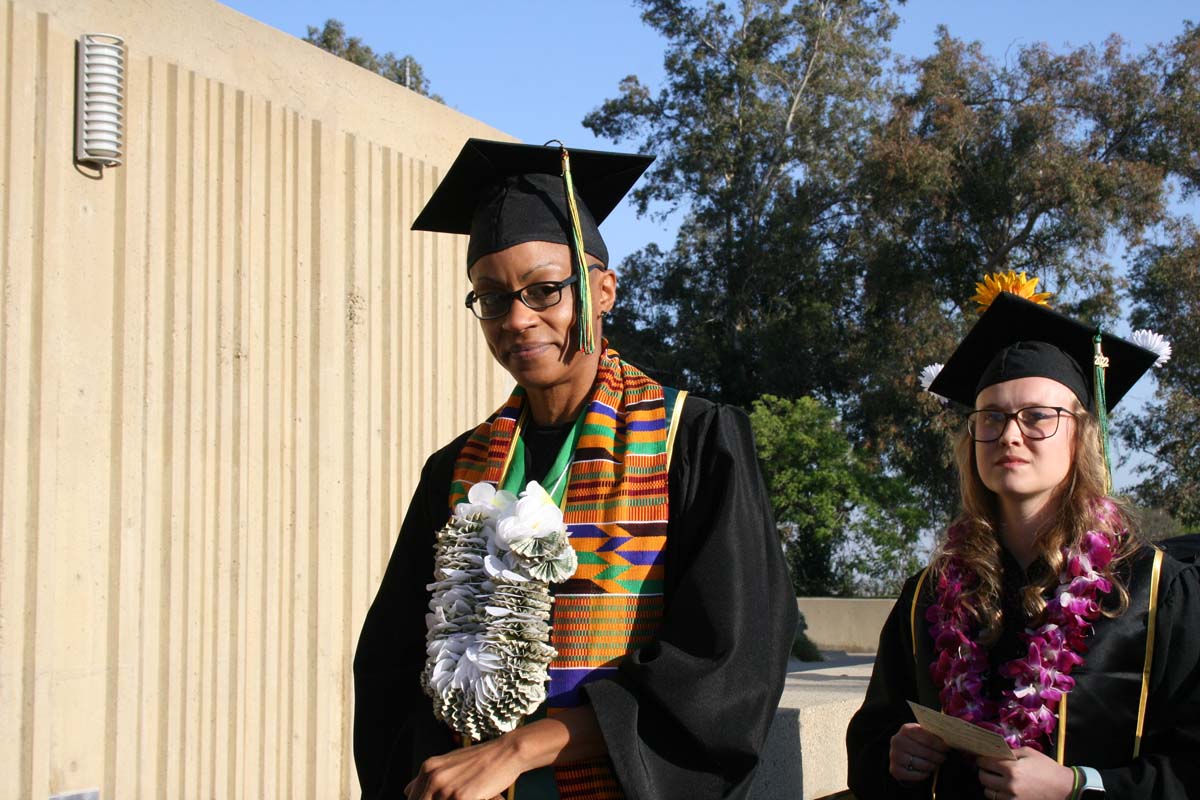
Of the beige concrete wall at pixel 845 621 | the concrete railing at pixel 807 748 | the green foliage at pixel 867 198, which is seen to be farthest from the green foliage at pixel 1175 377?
the concrete railing at pixel 807 748

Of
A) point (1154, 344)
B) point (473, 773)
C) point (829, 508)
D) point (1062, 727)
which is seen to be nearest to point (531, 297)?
Result: point (473, 773)

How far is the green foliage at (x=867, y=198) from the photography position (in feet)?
76.1

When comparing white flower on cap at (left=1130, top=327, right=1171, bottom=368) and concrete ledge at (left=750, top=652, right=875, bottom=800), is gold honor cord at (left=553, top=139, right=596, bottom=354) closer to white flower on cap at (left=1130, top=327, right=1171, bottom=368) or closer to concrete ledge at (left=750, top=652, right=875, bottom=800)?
white flower on cap at (left=1130, top=327, right=1171, bottom=368)

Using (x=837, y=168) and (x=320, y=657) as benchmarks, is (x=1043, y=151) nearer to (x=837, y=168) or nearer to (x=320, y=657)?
(x=837, y=168)

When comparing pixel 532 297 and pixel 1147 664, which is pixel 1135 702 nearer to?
pixel 1147 664

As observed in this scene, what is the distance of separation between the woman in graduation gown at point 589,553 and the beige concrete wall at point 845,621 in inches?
633

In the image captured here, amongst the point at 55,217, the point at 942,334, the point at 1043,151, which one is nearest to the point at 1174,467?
the point at 942,334

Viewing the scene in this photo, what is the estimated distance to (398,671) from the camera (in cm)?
273

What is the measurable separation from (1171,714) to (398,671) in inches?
65.5

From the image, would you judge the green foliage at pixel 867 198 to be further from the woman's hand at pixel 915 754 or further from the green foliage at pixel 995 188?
the woman's hand at pixel 915 754

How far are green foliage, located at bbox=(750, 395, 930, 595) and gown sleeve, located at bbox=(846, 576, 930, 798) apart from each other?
1954cm

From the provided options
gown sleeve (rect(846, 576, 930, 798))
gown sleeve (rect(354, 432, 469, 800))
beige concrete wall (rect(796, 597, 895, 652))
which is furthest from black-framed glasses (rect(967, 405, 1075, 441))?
beige concrete wall (rect(796, 597, 895, 652))

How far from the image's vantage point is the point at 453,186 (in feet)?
9.36

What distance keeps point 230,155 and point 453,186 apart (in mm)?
2767
